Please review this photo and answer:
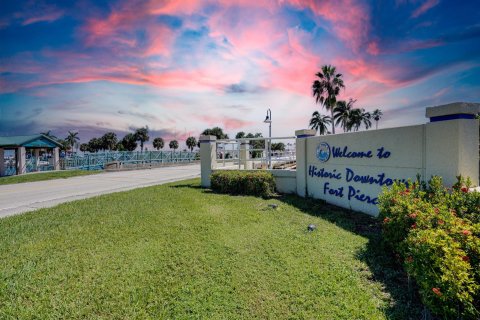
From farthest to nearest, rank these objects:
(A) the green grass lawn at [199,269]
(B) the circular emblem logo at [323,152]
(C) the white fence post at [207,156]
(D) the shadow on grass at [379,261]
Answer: (C) the white fence post at [207,156] → (B) the circular emblem logo at [323,152] → (A) the green grass lawn at [199,269] → (D) the shadow on grass at [379,261]

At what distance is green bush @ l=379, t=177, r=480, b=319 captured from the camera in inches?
89.6

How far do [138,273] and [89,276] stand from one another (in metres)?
0.73

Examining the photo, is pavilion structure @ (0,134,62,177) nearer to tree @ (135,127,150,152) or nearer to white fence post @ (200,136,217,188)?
white fence post @ (200,136,217,188)

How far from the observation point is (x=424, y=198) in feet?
13.8

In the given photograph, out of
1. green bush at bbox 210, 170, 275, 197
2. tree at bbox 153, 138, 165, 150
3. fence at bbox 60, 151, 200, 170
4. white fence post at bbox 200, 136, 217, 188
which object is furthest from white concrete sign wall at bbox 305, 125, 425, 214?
tree at bbox 153, 138, 165, 150

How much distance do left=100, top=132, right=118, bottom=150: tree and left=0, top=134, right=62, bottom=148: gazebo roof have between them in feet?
179

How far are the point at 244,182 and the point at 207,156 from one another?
9.15 feet

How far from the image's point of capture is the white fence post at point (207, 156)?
38.2ft

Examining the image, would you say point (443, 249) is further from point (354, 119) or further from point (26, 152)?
point (354, 119)

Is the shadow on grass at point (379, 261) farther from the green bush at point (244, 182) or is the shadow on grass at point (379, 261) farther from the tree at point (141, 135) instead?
the tree at point (141, 135)

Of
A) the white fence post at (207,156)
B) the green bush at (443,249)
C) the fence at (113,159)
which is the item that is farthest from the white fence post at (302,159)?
the fence at (113,159)

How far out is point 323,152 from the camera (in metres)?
8.42

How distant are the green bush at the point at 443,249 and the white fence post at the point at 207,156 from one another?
339 inches

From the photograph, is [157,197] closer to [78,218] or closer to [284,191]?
[78,218]
